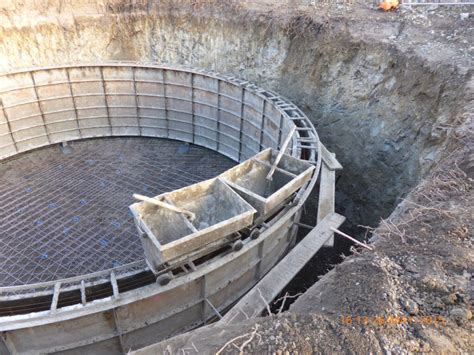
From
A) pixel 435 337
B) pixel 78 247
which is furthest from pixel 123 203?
pixel 435 337

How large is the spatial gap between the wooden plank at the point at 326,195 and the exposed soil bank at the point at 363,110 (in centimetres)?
174

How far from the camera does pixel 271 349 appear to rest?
3.44 meters

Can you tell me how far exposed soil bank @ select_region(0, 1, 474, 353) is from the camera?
3740mm

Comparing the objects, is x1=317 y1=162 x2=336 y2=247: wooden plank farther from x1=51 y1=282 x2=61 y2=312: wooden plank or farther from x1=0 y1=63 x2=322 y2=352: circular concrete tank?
x1=51 y1=282 x2=61 y2=312: wooden plank

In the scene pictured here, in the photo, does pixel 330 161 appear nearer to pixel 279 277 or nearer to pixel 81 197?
pixel 279 277

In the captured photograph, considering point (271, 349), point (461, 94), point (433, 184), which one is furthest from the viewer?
point (461, 94)

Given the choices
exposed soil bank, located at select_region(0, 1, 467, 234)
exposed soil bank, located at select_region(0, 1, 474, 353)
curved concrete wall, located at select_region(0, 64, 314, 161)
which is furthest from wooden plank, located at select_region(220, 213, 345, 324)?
curved concrete wall, located at select_region(0, 64, 314, 161)

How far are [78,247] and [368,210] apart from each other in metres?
7.60

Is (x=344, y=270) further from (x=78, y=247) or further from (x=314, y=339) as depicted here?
(x=78, y=247)

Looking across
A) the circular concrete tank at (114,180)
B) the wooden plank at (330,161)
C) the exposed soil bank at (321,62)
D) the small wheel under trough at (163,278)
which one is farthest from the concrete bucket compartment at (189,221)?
the exposed soil bank at (321,62)

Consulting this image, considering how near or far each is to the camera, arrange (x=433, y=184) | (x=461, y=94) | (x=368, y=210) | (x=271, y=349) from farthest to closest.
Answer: (x=368, y=210), (x=461, y=94), (x=433, y=184), (x=271, y=349)

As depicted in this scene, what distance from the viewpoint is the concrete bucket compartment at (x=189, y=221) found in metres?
5.19

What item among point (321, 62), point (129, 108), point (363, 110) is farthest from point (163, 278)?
point (129, 108)

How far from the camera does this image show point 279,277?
20.3 feet
